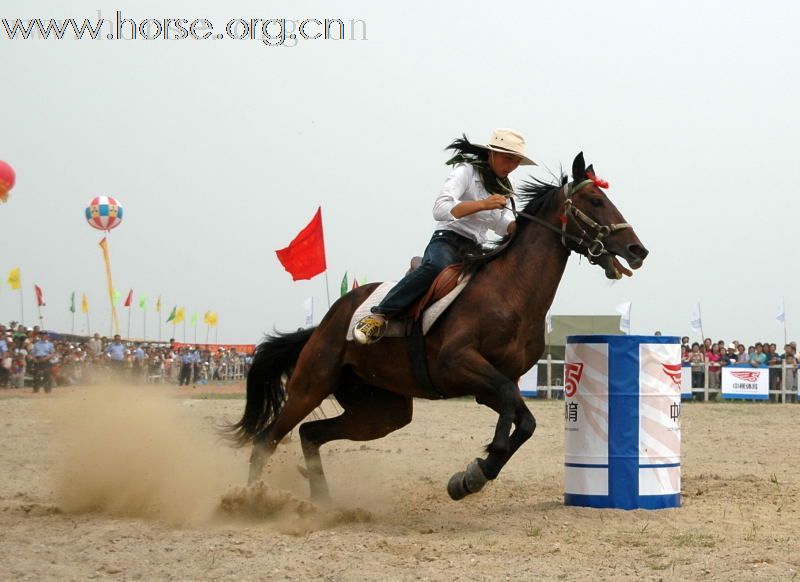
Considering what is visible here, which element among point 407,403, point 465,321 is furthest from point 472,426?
point 465,321

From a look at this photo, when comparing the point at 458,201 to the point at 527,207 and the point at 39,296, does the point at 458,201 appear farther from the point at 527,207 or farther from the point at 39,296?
the point at 39,296

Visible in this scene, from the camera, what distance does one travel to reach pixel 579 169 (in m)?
7.53

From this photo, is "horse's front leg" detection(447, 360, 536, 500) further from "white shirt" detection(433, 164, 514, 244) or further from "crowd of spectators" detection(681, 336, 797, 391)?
"crowd of spectators" detection(681, 336, 797, 391)

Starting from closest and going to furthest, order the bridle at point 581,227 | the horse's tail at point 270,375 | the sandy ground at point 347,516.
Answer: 1. the sandy ground at point 347,516
2. the bridle at point 581,227
3. the horse's tail at point 270,375

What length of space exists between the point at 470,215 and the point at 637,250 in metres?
1.46

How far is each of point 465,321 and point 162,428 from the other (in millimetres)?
3911

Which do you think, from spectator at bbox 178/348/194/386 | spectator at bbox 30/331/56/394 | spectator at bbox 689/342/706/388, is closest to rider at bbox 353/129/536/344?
spectator at bbox 30/331/56/394

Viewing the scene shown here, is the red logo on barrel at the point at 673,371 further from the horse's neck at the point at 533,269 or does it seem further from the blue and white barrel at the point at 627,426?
the horse's neck at the point at 533,269

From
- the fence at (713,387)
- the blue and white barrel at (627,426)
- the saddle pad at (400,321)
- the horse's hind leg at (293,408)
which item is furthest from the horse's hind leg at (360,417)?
the fence at (713,387)

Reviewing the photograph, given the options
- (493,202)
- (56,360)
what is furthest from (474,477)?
(56,360)

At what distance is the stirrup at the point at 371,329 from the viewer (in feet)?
25.5

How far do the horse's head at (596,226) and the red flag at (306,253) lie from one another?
16.9 meters

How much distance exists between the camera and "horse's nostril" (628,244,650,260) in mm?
7141

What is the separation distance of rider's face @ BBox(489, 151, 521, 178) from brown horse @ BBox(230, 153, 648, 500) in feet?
0.77
